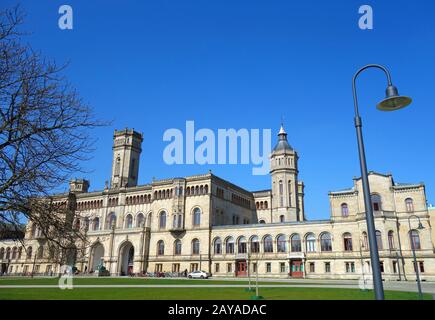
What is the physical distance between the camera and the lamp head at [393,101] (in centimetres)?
1190

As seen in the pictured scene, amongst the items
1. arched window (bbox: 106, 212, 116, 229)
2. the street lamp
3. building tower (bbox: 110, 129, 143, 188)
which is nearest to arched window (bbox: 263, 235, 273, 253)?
arched window (bbox: 106, 212, 116, 229)

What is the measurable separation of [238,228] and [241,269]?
7.08 m

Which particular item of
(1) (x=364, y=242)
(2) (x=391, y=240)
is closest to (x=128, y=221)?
(1) (x=364, y=242)

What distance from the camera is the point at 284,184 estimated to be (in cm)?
7575

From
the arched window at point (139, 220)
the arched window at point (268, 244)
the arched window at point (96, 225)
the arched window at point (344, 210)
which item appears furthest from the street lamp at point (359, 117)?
the arched window at point (96, 225)

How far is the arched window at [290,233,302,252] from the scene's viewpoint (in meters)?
59.8

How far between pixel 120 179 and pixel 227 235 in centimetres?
3080

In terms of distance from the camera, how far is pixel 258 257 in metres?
62.3

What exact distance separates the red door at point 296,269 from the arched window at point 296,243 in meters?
1.91

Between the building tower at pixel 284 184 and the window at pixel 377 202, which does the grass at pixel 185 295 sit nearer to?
the window at pixel 377 202

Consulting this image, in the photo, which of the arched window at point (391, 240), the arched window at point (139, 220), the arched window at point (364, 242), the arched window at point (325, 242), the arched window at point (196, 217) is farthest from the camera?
the arched window at point (139, 220)

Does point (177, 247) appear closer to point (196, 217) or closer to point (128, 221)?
point (196, 217)
